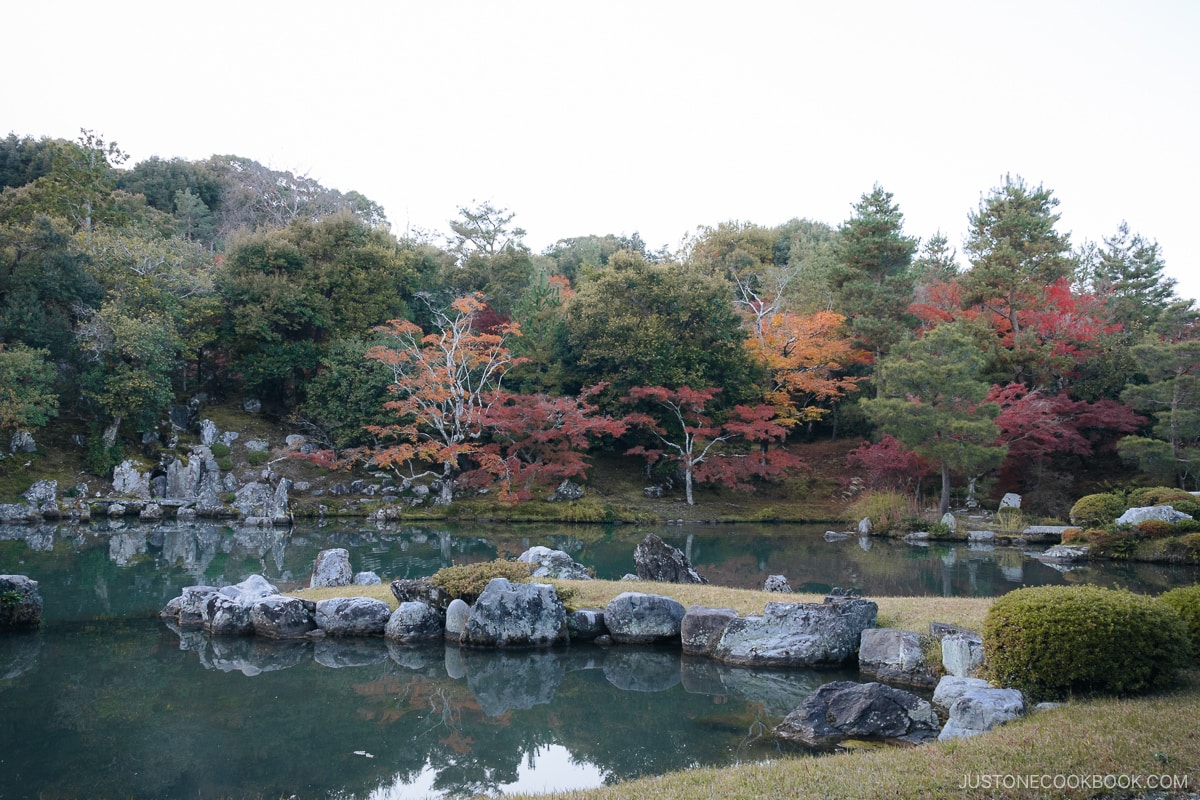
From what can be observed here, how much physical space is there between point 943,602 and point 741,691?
310cm

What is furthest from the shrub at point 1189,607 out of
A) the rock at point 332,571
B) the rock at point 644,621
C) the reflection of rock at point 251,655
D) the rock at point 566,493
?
the rock at point 566,493

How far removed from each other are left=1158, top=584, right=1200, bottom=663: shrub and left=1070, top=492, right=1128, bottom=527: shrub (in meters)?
12.8

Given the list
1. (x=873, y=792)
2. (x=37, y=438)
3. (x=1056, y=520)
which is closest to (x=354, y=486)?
(x=37, y=438)

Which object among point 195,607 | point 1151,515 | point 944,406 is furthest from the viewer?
point 944,406

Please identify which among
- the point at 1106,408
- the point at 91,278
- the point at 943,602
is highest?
the point at 91,278

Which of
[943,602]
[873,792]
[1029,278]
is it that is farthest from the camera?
[1029,278]

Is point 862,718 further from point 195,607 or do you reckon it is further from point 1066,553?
point 1066,553

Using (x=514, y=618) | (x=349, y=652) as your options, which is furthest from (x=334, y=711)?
(x=514, y=618)

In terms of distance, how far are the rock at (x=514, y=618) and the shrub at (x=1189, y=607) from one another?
5.74 meters

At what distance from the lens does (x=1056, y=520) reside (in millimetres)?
20109

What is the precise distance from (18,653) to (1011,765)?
9.37m

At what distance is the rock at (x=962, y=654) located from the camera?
21.3 ft

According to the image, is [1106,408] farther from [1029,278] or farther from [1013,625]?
[1013,625]

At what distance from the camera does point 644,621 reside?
8.61 meters
